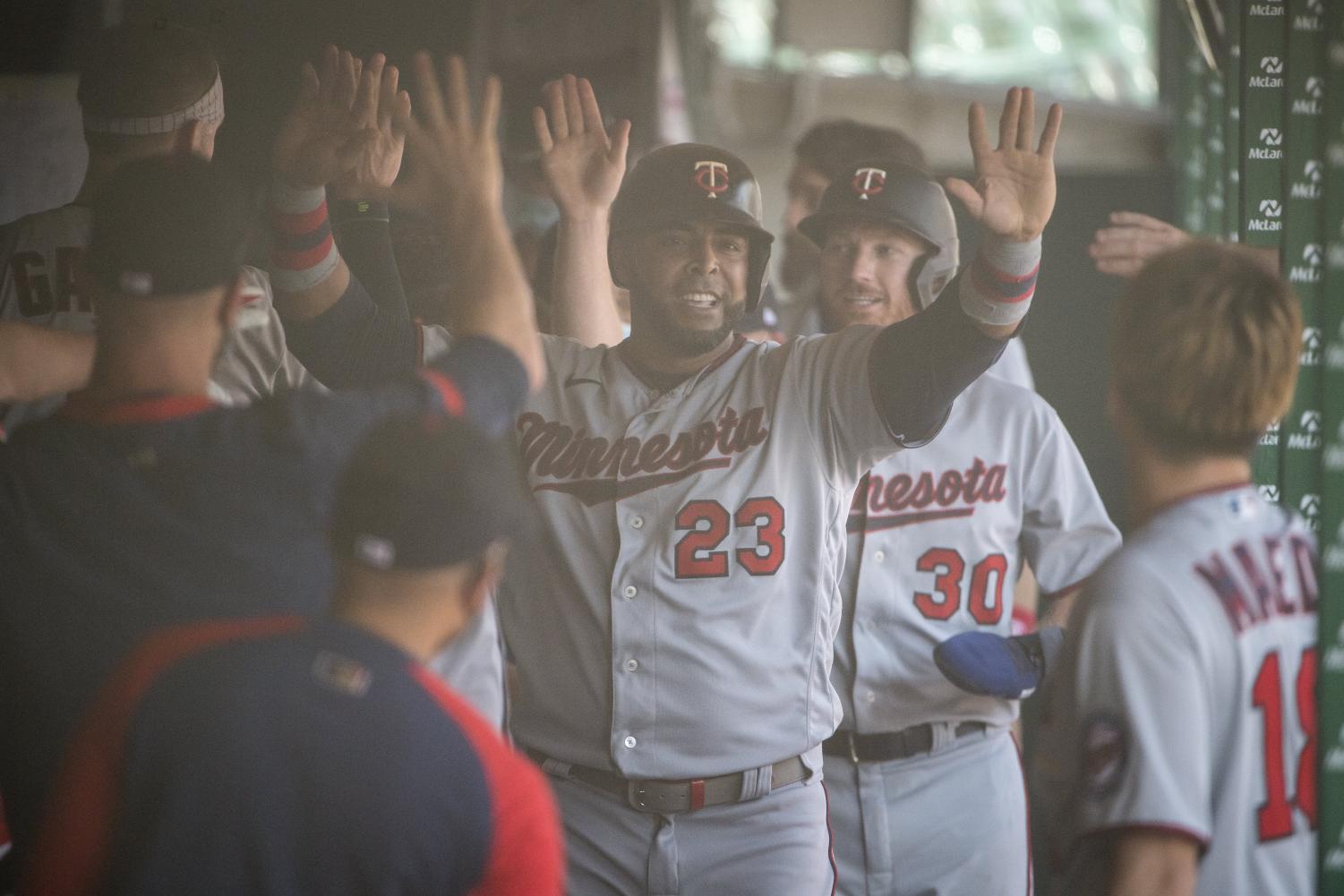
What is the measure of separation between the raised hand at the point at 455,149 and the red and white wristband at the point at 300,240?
0.24 meters

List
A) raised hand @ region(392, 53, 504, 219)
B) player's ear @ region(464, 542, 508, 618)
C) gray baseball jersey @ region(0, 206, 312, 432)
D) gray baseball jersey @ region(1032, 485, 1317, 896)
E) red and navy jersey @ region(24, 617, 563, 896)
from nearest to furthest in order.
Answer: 1. red and navy jersey @ region(24, 617, 563, 896)
2. player's ear @ region(464, 542, 508, 618)
3. gray baseball jersey @ region(1032, 485, 1317, 896)
4. raised hand @ region(392, 53, 504, 219)
5. gray baseball jersey @ region(0, 206, 312, 432)

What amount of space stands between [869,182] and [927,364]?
2.50 ft

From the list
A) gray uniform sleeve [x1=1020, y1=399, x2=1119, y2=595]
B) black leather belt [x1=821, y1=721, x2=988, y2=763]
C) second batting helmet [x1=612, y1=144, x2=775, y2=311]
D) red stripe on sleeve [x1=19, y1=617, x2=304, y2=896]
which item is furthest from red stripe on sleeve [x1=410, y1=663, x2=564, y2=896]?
gray uniform sleeve [x1=1020, y1=399, x2=1119, y2=595]

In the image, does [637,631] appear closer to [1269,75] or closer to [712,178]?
[712,178]

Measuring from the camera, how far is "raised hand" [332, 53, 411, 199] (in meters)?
2.13

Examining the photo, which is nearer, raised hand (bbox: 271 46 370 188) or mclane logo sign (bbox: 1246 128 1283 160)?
raised hand (bbox: 271 46 370 188)

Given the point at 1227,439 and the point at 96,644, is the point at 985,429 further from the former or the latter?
the point at 96,644

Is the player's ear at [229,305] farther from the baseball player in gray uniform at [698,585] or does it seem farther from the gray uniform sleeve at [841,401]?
the gray uniform sleeve at [841,401]

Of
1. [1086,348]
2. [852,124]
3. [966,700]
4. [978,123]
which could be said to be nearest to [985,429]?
[966,700]

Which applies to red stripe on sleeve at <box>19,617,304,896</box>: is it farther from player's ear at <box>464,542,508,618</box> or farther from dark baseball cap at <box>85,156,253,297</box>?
dark baseball cap at <box>85,156,253,297</box>

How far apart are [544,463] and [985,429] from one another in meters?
1.04

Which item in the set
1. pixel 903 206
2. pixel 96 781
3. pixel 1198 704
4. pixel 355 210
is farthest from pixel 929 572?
pixel 96 781

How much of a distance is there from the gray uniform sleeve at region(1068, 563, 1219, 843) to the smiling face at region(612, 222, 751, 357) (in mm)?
1020

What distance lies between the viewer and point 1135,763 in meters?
1.60
